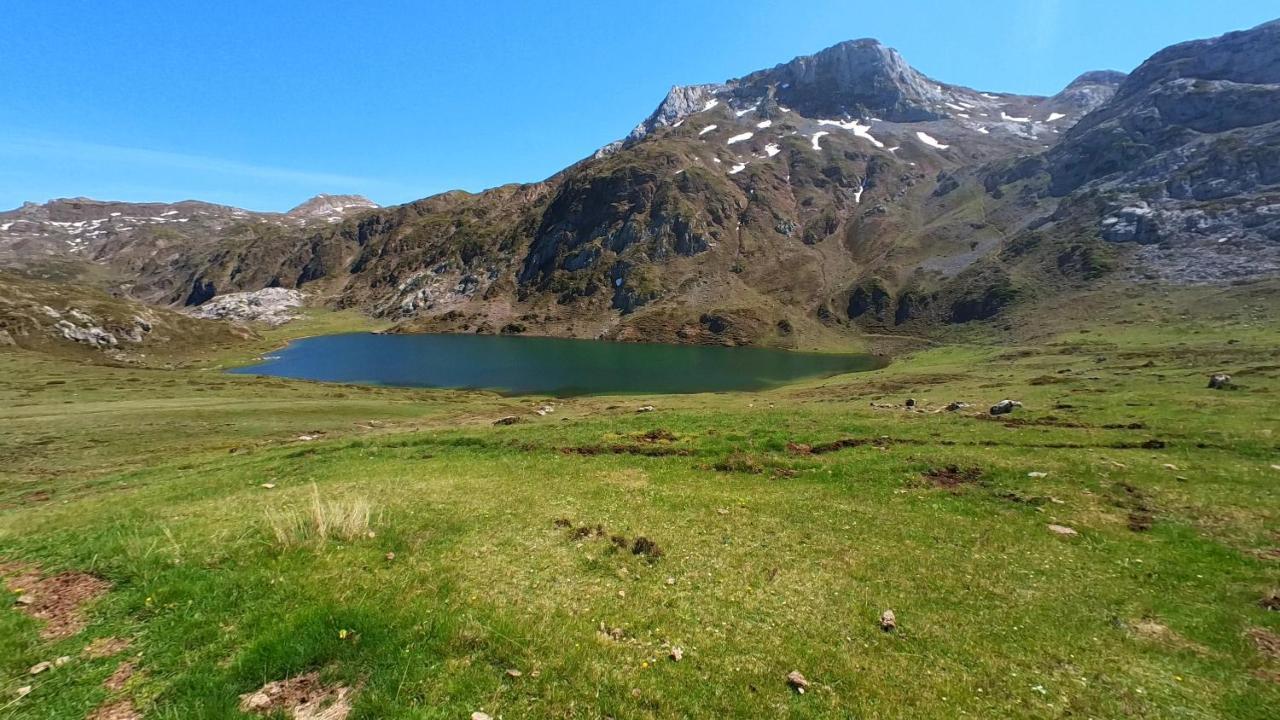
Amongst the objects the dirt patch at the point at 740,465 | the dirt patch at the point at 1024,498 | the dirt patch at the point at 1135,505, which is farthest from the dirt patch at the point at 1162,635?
the dirt patch at the point at 740,465

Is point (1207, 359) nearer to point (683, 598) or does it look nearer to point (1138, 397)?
point (1138, 397)

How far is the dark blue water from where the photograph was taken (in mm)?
112000

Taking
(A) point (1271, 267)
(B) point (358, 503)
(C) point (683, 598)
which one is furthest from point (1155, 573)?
(A) point (1271, 267)

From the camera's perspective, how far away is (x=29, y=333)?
12450cm

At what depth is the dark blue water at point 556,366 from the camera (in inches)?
4409

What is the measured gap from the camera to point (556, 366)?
462 feet

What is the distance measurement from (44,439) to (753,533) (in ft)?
186

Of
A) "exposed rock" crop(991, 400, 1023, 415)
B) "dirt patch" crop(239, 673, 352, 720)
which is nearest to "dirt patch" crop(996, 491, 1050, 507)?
"exposed rock" crop(991, 400, 1023, 415)

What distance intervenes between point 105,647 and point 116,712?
7.45 ft

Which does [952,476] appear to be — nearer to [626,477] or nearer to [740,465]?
[740,465]

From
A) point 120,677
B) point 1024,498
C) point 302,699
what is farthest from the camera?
point 1024,498

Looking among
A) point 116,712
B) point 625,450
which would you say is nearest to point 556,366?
point 625,450

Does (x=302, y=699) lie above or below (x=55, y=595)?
below

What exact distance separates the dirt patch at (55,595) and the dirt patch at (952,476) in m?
26.8
